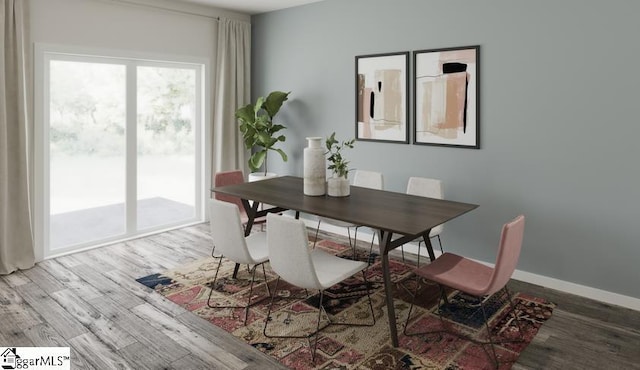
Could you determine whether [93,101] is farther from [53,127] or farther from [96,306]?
[96,306]

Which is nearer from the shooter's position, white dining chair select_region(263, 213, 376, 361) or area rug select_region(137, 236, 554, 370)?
white dining chair select_region(263, 213, 376, 361)

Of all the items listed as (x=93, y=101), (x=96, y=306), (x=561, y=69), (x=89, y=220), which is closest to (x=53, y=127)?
(x=93, y=101)

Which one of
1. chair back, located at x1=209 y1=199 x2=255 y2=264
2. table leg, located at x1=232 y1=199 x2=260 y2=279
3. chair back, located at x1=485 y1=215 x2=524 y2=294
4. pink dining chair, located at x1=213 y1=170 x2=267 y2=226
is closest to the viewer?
chair back, located at x1=485 y1=215 x2=524 y2=294

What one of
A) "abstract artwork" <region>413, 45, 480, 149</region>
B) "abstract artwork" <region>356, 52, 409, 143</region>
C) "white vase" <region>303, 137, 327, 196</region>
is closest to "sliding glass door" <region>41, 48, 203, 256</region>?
"abstract artwork" <region>356, 52, 409, 143</region>

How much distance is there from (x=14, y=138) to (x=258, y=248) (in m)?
2.48

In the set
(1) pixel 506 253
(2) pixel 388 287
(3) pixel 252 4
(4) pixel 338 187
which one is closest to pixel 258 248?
(4) pixel 338 187

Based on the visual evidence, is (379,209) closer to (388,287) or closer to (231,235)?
(388,287)

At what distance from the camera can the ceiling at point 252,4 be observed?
5.27 meters

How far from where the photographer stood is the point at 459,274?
286 centimetres

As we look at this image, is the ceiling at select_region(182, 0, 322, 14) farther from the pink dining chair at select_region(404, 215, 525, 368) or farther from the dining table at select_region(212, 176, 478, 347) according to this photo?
the pink dining chair at select_region(404, 215, 525, 368)

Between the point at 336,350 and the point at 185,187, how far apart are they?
358cm

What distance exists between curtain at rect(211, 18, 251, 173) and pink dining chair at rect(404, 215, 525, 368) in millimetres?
3514

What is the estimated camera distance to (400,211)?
315 centimetres

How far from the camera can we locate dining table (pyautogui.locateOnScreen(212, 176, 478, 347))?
2.84 meters
